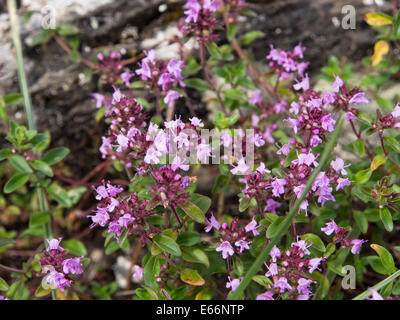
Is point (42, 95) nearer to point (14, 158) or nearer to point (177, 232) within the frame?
point (14, 158)

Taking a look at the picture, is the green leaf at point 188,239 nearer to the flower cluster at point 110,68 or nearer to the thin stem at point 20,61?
the flower cluster at point 110,68

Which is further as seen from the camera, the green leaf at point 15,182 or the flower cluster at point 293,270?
the green leaf at point 15,182

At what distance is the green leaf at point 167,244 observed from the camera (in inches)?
68.4

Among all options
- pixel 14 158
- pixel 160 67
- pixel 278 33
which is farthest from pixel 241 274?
pixel 278 33

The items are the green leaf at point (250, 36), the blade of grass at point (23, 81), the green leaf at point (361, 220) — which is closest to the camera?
the green leaf at point (361, 220)

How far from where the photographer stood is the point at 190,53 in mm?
2990

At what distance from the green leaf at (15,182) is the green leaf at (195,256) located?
107cm

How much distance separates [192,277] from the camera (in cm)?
188

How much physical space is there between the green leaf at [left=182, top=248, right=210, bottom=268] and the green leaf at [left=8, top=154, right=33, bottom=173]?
3.61 ft

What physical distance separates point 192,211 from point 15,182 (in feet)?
3.87

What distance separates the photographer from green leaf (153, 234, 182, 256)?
1.74 meters

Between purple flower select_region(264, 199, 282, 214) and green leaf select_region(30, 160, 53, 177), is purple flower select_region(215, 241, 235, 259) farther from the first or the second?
green leaf select_region(30, 160, 53, 177)

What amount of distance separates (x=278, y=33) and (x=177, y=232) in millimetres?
2024

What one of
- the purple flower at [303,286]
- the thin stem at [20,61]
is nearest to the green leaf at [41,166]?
the thin stem at [20,61]
